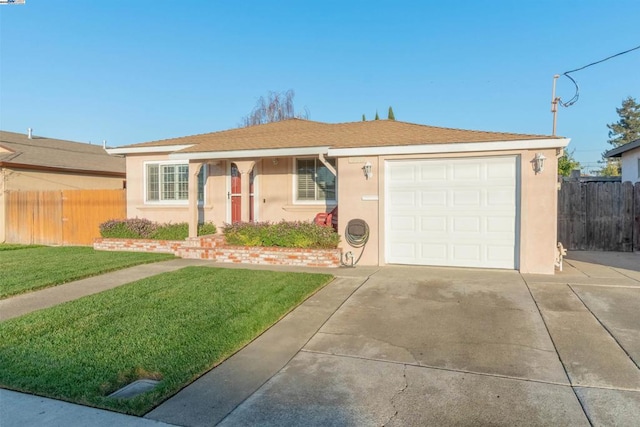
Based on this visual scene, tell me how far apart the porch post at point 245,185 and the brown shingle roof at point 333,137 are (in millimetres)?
454

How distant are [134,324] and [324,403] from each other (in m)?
2.93

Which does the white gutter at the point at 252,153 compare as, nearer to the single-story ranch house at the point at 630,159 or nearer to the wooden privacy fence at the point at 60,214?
the wooden privacy fence at the point at 60,214

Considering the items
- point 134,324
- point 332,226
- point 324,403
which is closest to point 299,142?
point 332,226

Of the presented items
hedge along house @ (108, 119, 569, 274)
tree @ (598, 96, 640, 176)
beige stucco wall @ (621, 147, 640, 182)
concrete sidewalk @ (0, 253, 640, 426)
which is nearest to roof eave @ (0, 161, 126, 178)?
hedge along house @ (108, 119, 569, 274)

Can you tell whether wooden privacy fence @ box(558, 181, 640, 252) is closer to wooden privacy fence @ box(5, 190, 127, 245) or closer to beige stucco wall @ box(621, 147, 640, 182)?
beige stucco wall @ box(621, 147, 640, 182)

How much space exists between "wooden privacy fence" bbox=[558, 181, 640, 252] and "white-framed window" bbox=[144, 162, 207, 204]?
10839mm

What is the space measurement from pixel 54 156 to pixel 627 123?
61351mm

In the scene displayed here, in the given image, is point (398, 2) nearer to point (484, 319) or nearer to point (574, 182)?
point (574, 182)

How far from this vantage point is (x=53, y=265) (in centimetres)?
923

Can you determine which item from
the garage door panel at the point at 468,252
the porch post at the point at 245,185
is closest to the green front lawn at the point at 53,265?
the porch post at the point at 245,185

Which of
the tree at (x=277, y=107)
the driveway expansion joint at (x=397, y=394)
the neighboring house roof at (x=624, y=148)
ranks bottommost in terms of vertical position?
the driveway expansion joint at (x=397, y=394)

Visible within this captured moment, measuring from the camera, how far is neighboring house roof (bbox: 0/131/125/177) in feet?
51.7

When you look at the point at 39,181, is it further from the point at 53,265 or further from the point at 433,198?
the point at 433,198

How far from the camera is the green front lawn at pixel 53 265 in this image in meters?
7.33
